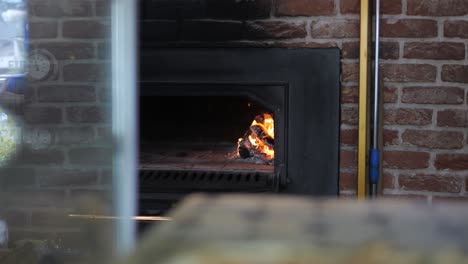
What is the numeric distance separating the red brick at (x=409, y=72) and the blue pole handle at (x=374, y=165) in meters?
0.23

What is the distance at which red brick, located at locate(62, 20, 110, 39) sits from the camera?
1717 millimetres

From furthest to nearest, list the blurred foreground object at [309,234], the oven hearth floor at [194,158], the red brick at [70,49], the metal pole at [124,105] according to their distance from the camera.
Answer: the oven hearth floor at [194,158] → the red brick at [70,49] → the metal pole at [124,105] → the blurred foreground object at [309,234]

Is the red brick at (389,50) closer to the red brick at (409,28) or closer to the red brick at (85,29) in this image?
the red brick at (409,28)

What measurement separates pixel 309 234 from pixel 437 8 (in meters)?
1.67

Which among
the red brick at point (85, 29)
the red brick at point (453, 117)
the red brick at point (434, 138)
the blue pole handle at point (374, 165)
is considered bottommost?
the blue pole handle at point (374, 165)

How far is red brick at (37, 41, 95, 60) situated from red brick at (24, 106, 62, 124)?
0.17m

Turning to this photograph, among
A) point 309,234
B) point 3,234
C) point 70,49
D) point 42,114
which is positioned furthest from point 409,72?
point 309,234

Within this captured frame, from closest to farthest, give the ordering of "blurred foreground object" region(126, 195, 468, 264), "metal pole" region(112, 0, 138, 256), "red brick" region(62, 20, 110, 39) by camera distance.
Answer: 1. "blurred foreground object" region(126, 195, 468, 264)
2. "metal pole" region(112, 0, 138, 256)
3. "red brick" region(62, 20, 110, 39)

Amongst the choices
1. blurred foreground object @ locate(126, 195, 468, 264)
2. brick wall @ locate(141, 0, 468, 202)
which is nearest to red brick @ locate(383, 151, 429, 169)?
brick wall @ locate(141, 0, 468, 202)

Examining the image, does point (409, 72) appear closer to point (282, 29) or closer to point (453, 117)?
point (453, 117)

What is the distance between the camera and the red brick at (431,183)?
2004 millimetres

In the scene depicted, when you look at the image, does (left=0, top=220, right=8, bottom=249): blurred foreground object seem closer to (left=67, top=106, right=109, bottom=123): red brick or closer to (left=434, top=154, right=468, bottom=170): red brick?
(left=67, top=106, right=109, bottom=123): red brick

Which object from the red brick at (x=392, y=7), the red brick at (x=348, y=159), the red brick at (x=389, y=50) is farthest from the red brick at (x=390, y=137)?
the red brick at (x=392, y=7)

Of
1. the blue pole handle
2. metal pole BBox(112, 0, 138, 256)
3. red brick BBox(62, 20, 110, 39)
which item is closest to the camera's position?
metal pole BBox(112, 0, 138, 256)
